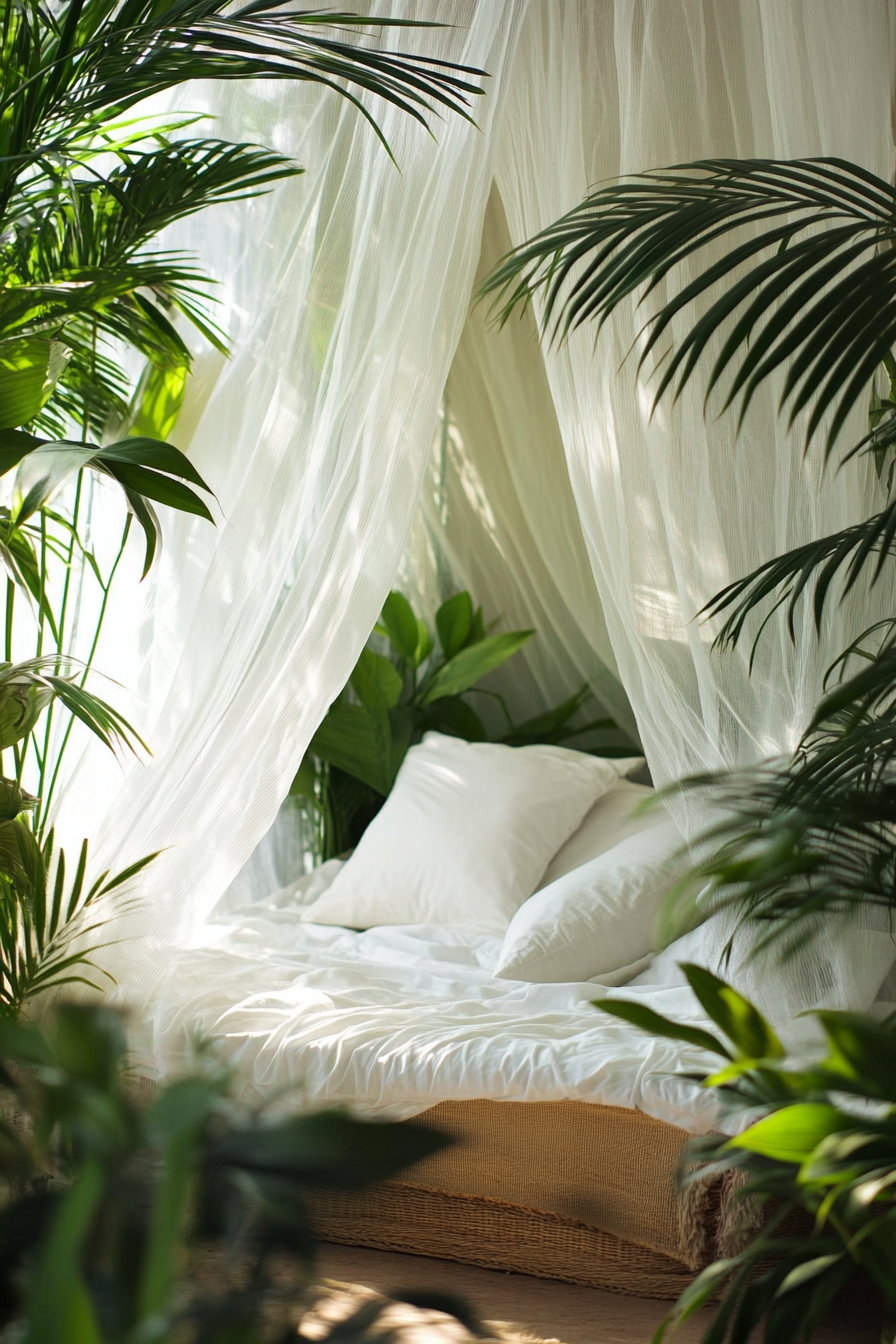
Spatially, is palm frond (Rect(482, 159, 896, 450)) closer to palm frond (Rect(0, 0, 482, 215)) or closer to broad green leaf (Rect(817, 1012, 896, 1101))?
palm frond (Rect(0, 0, 482, 215))

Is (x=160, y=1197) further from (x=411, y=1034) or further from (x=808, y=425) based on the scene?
(x=411, y=1034)

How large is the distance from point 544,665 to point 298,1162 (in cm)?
301

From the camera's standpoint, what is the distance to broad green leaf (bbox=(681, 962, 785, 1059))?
0.85m

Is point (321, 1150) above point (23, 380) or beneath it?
beneath

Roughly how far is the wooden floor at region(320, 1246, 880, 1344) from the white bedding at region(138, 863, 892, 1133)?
0.29 metres

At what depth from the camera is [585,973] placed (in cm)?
237

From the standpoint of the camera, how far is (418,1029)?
201 centimetres

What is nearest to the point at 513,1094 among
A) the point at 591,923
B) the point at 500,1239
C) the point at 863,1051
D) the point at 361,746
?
the point at 500,1239

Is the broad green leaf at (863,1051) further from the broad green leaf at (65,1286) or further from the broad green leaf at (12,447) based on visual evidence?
the broad green leaf at (12,447)

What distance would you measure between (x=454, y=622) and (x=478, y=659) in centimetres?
18

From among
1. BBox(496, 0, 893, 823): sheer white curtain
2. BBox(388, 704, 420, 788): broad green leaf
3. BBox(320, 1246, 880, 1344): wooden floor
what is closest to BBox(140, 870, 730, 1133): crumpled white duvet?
BBox(320, 1246, 880, 1344): wooden floor

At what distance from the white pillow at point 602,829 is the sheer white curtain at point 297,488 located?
879 millimetres

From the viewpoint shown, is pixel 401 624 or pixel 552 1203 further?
pixel 401 624

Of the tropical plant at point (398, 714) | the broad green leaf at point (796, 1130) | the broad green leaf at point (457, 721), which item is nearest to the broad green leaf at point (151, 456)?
the broad green leaf at point (796, 1130)
